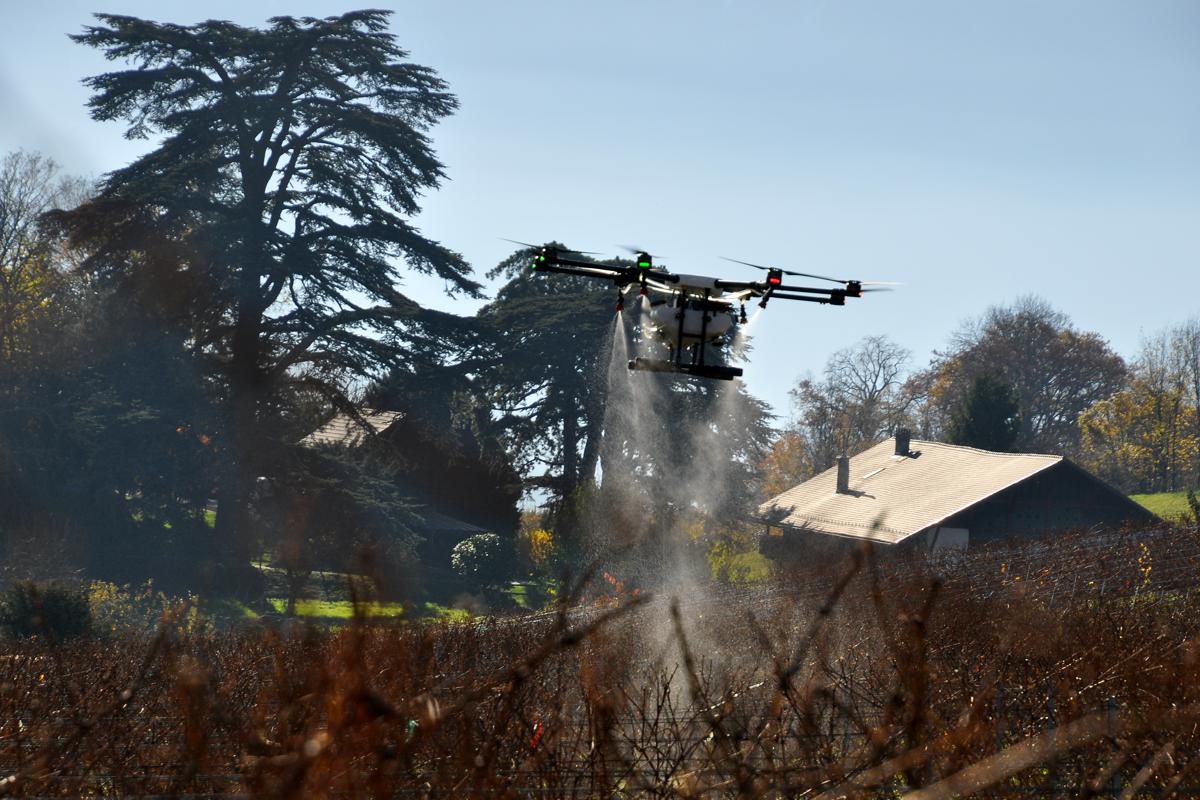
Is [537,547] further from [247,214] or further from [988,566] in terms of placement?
[988,566]

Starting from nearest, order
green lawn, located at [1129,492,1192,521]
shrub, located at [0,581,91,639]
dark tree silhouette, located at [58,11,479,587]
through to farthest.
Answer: shrub, located at [0,581,91,639] < dark tree silhouette, located at [58,11,479,587] < green lawn, located at [1129,492,1192,521]

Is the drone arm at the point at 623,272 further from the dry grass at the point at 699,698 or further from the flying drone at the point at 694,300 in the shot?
the dry grass at the point at 699,698

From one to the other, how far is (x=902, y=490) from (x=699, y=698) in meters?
30.8

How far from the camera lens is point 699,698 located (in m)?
4.67

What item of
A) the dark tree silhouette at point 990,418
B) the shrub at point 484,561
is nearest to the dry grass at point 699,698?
the shrub at point 484,561

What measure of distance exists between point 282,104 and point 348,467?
855 centimetres

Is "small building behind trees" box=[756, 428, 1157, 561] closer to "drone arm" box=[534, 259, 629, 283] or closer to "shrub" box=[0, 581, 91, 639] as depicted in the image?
"drone arm" box=[534, 259, 629, 283]

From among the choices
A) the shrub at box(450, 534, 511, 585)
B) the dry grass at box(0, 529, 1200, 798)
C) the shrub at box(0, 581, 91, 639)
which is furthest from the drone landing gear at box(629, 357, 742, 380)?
the shrub at box(450, 534, 511, 585)

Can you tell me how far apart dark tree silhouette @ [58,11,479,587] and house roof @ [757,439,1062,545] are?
12.2 m

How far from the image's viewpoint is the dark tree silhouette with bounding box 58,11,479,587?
2777cm

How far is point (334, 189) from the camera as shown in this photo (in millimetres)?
28734

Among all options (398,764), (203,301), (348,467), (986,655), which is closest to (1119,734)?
(398,764)

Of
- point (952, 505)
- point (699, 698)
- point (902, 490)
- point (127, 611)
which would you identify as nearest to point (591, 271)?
point (699, 698)

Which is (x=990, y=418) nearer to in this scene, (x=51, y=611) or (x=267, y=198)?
(x=267, y=198)
